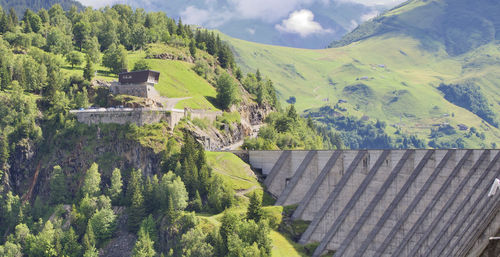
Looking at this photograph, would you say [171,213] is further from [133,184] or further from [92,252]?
[92,252]

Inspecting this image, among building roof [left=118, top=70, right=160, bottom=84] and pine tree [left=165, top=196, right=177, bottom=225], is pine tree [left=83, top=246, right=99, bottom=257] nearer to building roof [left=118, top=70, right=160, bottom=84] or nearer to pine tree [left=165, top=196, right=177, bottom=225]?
pine tree [left=165, top=196, right=177, bottom=225]

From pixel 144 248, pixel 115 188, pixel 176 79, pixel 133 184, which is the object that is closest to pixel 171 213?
pixel 144 248

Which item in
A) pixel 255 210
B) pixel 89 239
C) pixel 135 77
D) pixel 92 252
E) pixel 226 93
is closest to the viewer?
pixel 255 210

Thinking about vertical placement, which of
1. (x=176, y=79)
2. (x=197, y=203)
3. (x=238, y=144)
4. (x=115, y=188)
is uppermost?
(x=176, y=79)

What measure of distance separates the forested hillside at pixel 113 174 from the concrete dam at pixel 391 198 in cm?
726

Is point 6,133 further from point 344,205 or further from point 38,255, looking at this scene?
point 344,205

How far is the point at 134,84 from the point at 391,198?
262 ft

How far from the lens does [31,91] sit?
155 meters

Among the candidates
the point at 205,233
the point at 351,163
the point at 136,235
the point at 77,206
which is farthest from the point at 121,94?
the point at 351,163

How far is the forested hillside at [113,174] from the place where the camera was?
11244cm

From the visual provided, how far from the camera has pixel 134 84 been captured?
6024 inches

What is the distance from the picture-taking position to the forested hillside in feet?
369

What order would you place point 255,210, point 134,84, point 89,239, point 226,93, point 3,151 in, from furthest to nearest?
1. point 226,93
2. point 134,84
3. point 3,151
4. point 89,239
5. point 255,210

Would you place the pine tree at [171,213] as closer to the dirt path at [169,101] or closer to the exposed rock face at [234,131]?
the exposed rock face at [234,131]
